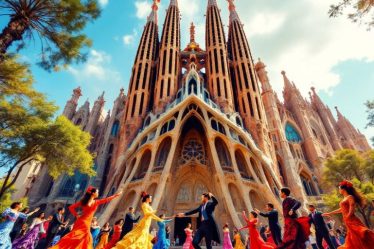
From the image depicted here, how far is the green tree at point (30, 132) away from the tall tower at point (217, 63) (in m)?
13.8

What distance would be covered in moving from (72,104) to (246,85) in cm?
2257

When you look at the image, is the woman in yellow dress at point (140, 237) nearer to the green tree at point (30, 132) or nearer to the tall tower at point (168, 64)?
the green tree at point (30, 132)

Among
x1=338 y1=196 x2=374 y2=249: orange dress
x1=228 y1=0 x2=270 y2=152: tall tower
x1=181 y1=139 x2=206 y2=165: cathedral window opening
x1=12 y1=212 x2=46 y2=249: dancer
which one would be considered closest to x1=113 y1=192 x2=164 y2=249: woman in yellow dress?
x1=12 y1=212 x2=46 y2=249: dancer

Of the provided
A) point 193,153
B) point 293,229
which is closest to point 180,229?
point 193,153

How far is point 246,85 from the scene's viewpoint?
80.4ft

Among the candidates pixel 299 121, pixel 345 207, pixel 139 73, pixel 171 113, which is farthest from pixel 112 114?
pixel 345 207

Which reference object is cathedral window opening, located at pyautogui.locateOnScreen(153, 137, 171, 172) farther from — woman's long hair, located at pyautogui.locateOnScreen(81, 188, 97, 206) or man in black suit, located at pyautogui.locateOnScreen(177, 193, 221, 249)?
woman's long hair, located at pyautogui.locateOnScreen(81, 188, 97, 206)

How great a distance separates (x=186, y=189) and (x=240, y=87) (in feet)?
42.0

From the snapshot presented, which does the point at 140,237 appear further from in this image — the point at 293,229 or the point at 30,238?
the point at 30,238

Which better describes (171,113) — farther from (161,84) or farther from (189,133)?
(161,84)

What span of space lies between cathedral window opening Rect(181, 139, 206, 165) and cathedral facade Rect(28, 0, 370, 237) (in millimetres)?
97

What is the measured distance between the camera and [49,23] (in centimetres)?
844

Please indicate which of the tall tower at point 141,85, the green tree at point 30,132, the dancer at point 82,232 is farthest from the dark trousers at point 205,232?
the tall tower at point 141,85

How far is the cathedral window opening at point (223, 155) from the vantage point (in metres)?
18.4
